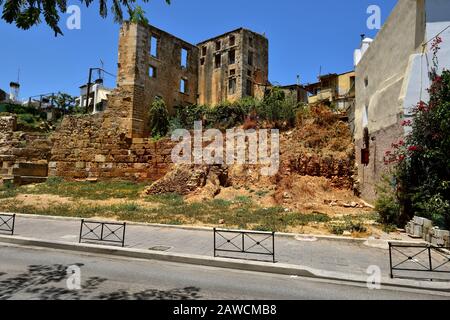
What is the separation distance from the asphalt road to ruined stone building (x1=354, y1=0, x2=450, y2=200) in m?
6.76

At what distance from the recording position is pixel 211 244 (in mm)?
7906

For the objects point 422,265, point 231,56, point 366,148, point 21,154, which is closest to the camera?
point 422,265

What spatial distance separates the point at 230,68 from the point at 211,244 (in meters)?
26.4

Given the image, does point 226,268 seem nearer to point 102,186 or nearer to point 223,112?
point 102,186

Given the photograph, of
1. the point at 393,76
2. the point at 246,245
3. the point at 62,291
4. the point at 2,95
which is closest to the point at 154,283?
the point at 62,291

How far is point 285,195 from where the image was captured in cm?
1468

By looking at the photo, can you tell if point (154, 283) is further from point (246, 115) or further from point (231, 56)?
point (231, 56)

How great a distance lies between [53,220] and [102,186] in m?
7.83

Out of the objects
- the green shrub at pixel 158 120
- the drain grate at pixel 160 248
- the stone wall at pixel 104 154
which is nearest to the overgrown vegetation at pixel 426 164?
the drain grate at pixel 160 248

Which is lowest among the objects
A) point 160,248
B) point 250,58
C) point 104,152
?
point 160,248

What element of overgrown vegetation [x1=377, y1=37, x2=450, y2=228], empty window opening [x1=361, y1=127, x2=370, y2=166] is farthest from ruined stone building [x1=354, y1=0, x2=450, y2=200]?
overgrown vegetation [x1=377, y1=37, x2=450, y2=228]

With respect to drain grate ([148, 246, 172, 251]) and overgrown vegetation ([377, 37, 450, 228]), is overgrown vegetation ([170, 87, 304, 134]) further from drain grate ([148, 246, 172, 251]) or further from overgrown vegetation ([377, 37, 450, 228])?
drain grate ([148, 246, 172, 251])

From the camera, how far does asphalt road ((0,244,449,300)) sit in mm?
4809
